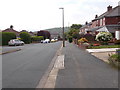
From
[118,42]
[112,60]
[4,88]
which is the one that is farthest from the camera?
[118,42]

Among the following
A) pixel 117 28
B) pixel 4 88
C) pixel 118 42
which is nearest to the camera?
pixel 4 88

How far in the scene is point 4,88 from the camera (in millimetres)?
6535

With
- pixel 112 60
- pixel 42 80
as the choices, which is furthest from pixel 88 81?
pixel 112 60

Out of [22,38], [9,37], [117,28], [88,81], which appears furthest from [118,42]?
[22,38]

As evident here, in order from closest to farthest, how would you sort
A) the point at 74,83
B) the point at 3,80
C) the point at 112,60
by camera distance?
the point at 74,83 → the point at 3,80 → the point at 112,60

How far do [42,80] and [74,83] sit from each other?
1.41 m

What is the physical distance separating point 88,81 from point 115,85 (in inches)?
39.9

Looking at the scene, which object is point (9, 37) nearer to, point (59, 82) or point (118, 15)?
point (118, 15)

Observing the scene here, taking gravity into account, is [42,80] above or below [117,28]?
below

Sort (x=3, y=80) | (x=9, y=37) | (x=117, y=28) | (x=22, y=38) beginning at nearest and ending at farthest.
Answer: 1. (x=3, y=80)
2. (x=117, y=28)
3. (x=9, y=37)
4. (x=22, y=38)

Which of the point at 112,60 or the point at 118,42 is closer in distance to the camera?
the point at 112,60

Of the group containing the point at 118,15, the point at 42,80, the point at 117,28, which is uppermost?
the point at 118,15

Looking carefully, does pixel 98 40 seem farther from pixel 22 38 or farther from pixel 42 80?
pixel 22 38

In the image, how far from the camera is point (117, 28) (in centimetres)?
4369
